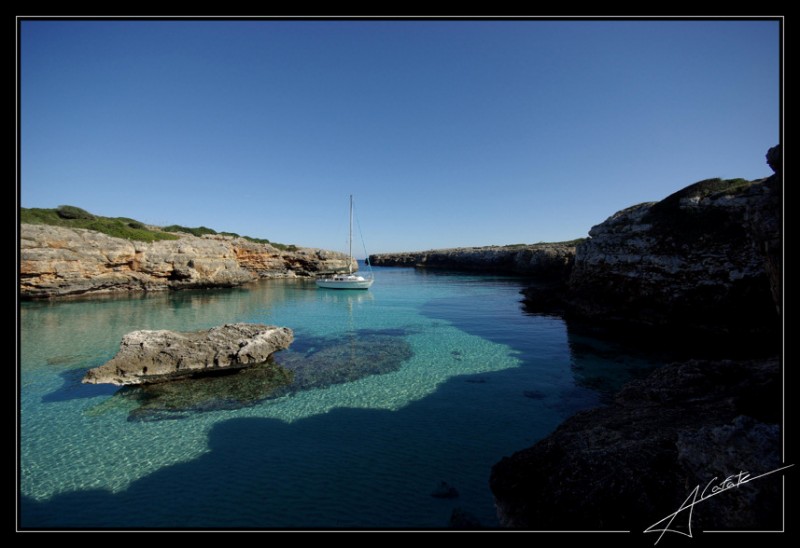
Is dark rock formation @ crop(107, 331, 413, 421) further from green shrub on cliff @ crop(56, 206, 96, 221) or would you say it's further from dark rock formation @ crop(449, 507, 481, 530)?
green shrub on cliff @ crop(56, 206, 96, 221)

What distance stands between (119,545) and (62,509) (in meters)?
6.48

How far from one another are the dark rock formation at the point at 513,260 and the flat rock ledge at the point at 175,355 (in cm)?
5252

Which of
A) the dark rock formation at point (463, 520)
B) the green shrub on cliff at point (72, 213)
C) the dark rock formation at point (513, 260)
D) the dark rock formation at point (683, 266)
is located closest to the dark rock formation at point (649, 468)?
the dark rock formation at point (463, 520)

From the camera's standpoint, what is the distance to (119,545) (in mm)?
2588

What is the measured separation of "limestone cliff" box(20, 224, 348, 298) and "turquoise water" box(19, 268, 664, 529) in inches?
869

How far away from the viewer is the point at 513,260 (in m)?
80.9

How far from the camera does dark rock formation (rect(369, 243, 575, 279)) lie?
62.8 metres

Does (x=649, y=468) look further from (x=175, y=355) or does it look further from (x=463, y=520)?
(x=175, y=355)

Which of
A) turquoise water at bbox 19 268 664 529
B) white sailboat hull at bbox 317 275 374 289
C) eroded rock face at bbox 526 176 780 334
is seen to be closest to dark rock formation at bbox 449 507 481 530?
turquoise water at bbox 19 268 664 529

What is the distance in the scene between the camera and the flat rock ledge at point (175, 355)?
496 inches
